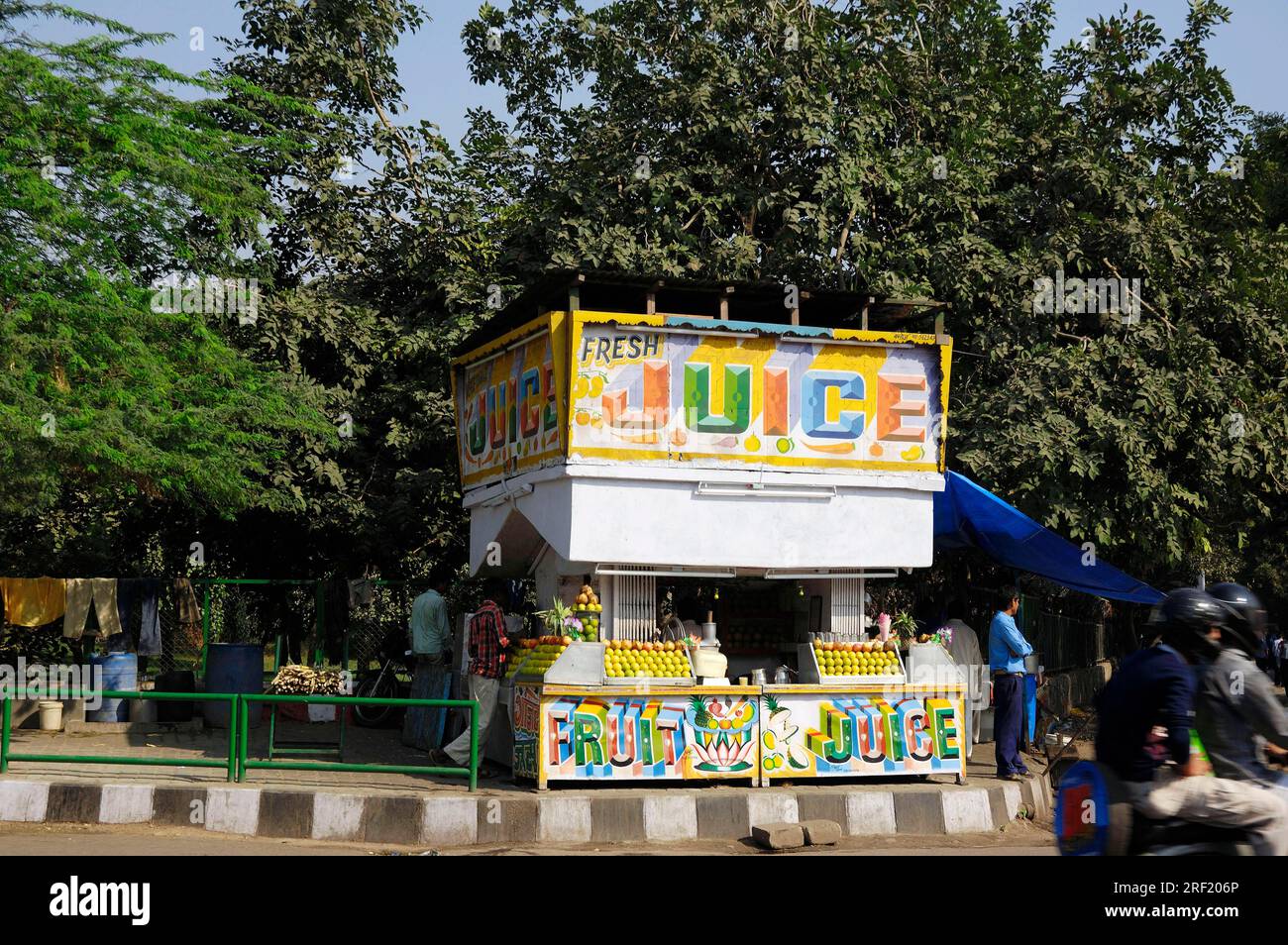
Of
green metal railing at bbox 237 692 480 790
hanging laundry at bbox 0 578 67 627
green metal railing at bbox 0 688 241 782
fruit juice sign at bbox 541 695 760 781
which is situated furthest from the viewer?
hanging laundry at bbox 0 578 67 627

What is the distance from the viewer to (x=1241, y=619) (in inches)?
270

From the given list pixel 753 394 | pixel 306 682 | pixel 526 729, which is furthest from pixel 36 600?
pixel 753 394

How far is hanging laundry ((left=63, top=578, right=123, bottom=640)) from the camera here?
52.6ft

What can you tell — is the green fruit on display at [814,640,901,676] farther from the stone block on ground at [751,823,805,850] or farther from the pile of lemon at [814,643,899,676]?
the stone block on ground at [751,823,805,850]

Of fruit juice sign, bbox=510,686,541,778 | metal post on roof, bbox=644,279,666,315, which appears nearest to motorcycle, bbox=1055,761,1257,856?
fruit juice sign, bbox=510,686,541,778

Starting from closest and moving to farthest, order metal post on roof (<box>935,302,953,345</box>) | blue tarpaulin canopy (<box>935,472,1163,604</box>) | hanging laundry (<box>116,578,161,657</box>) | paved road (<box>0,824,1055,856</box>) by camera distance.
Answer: paved road (<box>0,824,1055,856</box>) < metal post on roof (<box>935,302,953,345</box>) < blue tarpaulin canopy (<box>935,472,1163,604</box>) < hanging laundry (<box>116,578,161,657</box>)

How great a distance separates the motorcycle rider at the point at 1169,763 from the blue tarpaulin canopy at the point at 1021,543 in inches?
389

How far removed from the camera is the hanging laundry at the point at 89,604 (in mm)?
16047

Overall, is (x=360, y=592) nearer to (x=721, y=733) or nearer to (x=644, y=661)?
(x=644, y=661)

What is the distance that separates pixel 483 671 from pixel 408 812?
2.60 m

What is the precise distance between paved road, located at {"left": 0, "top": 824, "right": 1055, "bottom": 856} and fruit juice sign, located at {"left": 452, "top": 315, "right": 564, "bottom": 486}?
371 centimetres

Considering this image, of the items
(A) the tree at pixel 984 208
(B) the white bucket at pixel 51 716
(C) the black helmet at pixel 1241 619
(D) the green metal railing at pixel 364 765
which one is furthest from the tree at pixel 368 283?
(C) the black helmet at pixel 1241 619

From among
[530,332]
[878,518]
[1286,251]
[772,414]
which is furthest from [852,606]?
[1286,251]

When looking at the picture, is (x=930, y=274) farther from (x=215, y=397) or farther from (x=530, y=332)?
(x=215, y=397)
